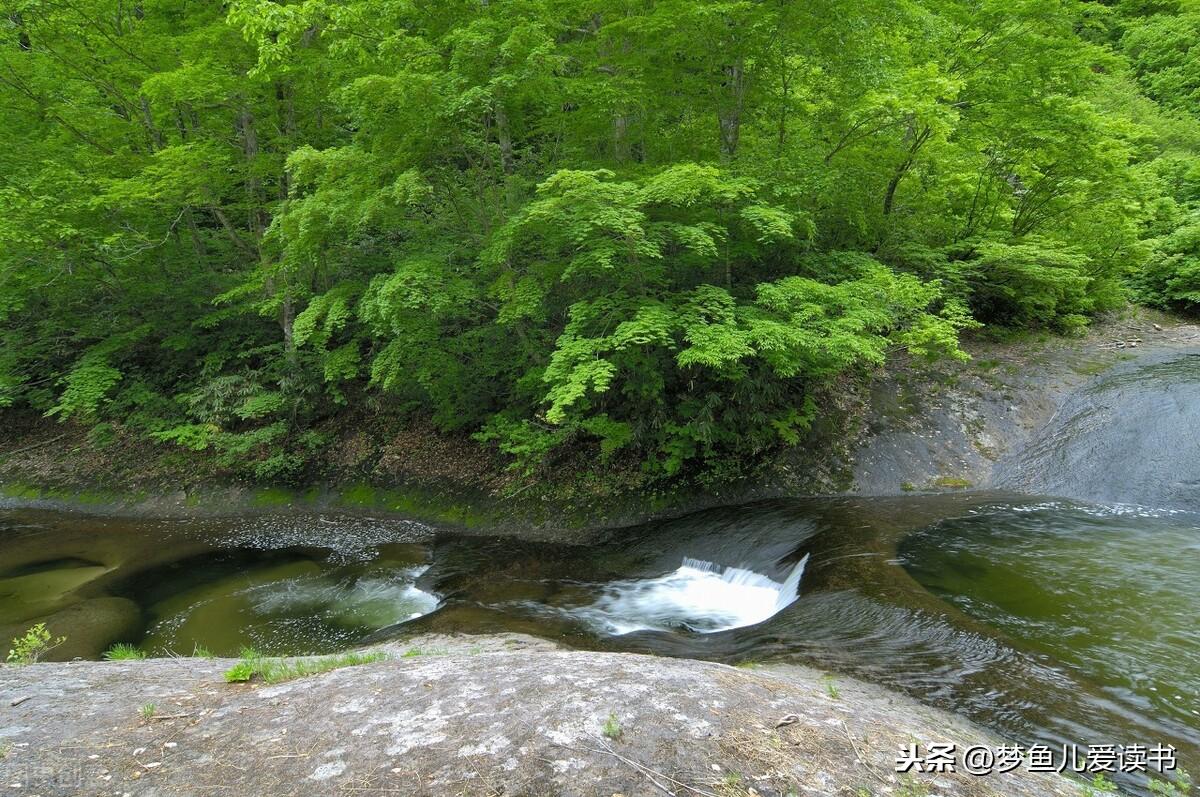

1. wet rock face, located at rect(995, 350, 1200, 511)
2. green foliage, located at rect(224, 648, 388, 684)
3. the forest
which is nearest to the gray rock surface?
wet rock face, located at rect(995, 350, 1200, 511)

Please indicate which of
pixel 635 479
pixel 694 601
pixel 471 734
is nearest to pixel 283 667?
pixel 471 734

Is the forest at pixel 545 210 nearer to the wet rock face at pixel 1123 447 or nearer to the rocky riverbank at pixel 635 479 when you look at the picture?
the rocky riverbank at pixel 635 479

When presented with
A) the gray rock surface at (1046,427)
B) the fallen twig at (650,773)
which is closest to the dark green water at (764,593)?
the gray rock surface at (1046,427)

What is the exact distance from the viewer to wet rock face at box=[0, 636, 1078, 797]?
9.59 ft

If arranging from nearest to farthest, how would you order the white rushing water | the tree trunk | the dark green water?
the dark green water → the white rushing water → the tree trunk

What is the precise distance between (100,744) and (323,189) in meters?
7.34

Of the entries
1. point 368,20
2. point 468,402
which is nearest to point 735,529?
point 468,402

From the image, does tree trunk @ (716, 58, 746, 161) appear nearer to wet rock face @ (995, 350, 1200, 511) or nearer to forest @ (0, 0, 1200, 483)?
forest @ (0, 0, 1200, 483)

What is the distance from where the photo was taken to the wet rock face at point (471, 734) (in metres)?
2.92

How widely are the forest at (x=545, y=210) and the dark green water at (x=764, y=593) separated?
2101 mm

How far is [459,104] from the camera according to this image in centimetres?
770

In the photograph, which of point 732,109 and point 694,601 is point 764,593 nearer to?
point 694,601

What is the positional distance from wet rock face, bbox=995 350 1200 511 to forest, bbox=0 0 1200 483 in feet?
8.13

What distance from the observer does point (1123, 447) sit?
9.69 m
